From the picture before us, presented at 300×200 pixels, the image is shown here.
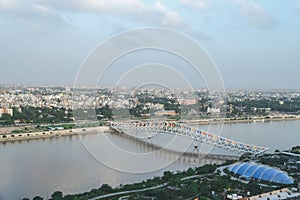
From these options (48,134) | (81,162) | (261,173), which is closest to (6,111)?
(48,134)

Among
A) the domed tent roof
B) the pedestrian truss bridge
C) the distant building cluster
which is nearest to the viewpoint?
the domed tent roof

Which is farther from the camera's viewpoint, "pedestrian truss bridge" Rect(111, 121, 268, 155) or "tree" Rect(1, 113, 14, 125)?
"tree" Rect(1, 113, 14, 125)

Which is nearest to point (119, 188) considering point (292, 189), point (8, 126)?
point (292, 189)

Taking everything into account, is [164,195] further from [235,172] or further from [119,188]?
[235,172]

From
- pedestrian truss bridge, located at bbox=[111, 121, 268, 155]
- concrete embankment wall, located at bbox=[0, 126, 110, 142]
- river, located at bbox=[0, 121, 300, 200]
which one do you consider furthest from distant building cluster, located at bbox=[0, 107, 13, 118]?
pedestrian truss bridge, located at bbox=[111, 121, 268, 155]

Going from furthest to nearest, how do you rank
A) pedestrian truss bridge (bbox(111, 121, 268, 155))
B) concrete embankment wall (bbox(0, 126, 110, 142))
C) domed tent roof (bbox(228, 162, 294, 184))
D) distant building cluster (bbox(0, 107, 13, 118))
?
distant building cluster (bbox(0, 107, 13, 118)) < concrete embankment wall (bbox(0, 126, 110, 142)) < pedestrian truss bridge (bbox(111, 121, 268, 155)) < domed tent roof (bbox(228, 162, 294, 184))

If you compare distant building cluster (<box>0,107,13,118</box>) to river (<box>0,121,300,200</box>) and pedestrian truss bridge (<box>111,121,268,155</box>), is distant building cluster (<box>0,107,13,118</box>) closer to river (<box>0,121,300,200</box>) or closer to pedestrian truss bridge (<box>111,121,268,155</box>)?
river (<box>0,121,300,200</box>)

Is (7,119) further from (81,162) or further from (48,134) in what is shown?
(81,162)
